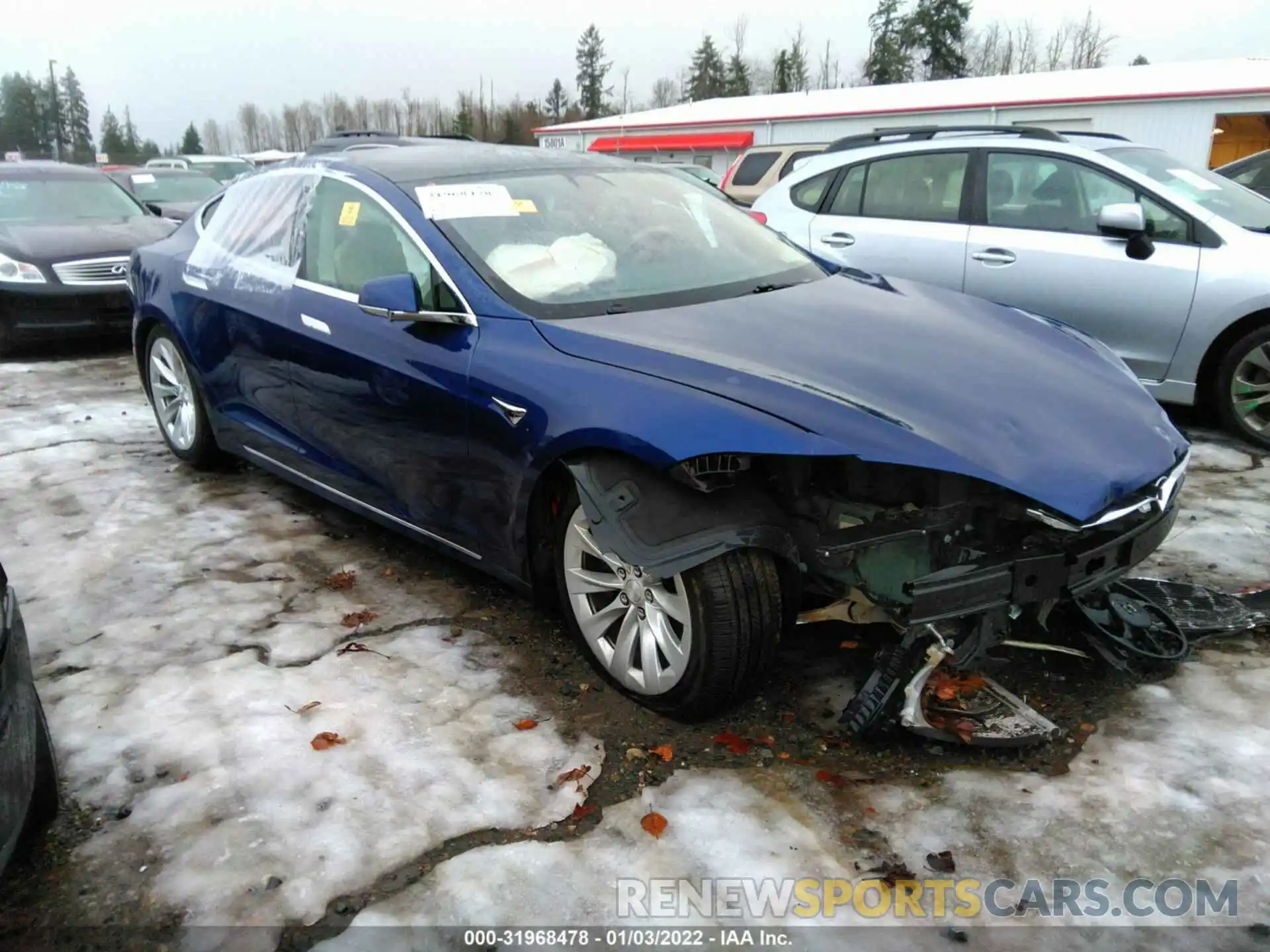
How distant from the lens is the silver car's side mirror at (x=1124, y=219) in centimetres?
498

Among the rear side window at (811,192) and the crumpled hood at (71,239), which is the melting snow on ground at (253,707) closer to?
the rear side window at (811,192)

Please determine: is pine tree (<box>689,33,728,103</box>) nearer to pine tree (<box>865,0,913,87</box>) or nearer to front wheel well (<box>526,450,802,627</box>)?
pine tree (<box>865,0,913,87</box>)

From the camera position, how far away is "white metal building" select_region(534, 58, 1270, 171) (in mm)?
20797

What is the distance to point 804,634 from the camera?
11.2ft

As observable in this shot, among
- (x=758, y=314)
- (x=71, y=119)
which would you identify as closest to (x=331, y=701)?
(x=758, y=314)

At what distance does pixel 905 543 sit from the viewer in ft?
8.32

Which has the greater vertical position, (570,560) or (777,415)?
(777,415)

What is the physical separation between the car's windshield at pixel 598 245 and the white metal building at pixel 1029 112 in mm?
15641

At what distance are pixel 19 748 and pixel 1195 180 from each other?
6.37 m

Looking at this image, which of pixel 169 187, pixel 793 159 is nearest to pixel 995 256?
pixel 793 159

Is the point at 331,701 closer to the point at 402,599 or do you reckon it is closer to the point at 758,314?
the point at 402,599

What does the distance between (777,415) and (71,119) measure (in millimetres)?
118338

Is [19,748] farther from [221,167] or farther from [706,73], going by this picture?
[706,73]

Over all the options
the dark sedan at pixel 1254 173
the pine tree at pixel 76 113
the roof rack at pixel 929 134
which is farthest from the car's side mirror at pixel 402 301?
the pine tree at pixel 76 113
